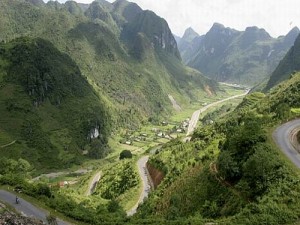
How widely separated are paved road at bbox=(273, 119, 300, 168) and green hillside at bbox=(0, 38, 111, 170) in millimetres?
113598

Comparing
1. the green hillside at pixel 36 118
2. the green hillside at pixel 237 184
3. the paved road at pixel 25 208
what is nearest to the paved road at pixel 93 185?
the green hillside at pixel 237 184

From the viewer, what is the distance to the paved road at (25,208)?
43859 mm

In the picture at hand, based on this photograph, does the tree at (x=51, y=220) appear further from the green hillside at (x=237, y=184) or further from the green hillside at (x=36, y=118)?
the green hillside at (x=36, y=118)

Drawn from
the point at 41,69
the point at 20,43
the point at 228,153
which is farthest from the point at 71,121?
the point at 228,153

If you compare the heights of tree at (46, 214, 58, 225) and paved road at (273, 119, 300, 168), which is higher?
paved road at (273, 119, 300, 168)

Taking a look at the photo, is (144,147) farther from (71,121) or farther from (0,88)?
(0,88)

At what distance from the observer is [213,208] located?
48062 mm

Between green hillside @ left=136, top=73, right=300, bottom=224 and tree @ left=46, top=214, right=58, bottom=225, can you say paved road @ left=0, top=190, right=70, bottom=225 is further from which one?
green hillside @ left=136, top=73, right=300, bottom=224

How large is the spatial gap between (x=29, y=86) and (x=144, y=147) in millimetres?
60335

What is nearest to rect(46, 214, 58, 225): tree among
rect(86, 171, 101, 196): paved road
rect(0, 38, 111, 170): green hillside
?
rect(86, 171, 101, 196): paved road

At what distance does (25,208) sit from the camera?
45.6 meters

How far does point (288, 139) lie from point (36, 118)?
453 feet

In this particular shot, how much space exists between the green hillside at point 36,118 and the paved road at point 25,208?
10737 cm

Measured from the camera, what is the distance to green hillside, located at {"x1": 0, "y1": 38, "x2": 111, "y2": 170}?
163875 millimetres
